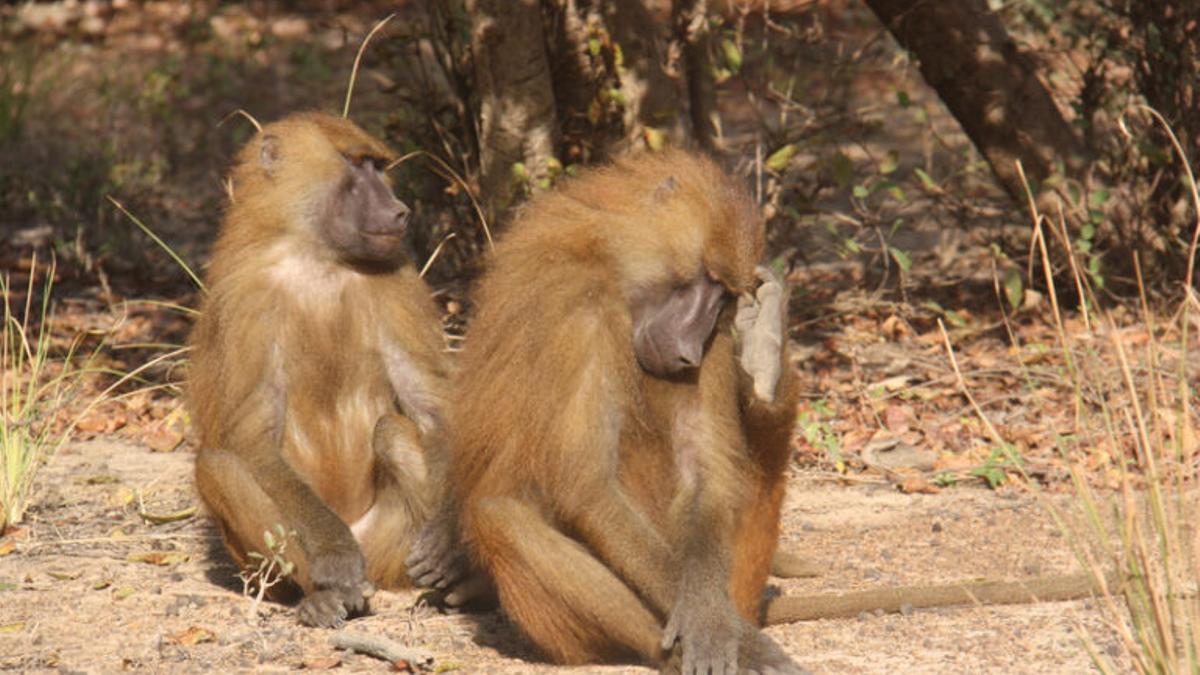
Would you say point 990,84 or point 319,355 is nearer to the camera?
point 319,355

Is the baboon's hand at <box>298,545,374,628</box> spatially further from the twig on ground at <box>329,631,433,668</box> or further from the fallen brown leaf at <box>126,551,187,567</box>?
the fallen brown leaf at <box>126,551,187,567</box>

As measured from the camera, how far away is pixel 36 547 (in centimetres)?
638

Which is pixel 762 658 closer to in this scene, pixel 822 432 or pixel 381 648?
pixel 381 648

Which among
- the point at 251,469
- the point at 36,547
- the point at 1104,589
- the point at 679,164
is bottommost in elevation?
the point at 36,547

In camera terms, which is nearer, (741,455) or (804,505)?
(741,455)

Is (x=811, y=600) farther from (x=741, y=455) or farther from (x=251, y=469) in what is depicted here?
(x=251, y=469)

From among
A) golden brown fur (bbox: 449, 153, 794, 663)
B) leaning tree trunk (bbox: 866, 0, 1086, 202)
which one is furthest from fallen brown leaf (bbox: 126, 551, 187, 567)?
leaning tree trunk (bbox: 866, 0, 1086, 202)

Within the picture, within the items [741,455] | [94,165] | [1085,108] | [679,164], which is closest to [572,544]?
[741,455]

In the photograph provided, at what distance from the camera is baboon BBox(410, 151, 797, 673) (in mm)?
4879

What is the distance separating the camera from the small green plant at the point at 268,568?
5.55 meters

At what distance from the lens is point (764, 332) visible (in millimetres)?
4891

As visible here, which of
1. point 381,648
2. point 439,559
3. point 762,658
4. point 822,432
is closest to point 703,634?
point 762,658

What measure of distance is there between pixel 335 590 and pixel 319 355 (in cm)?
90

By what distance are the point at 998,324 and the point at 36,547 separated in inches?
170
